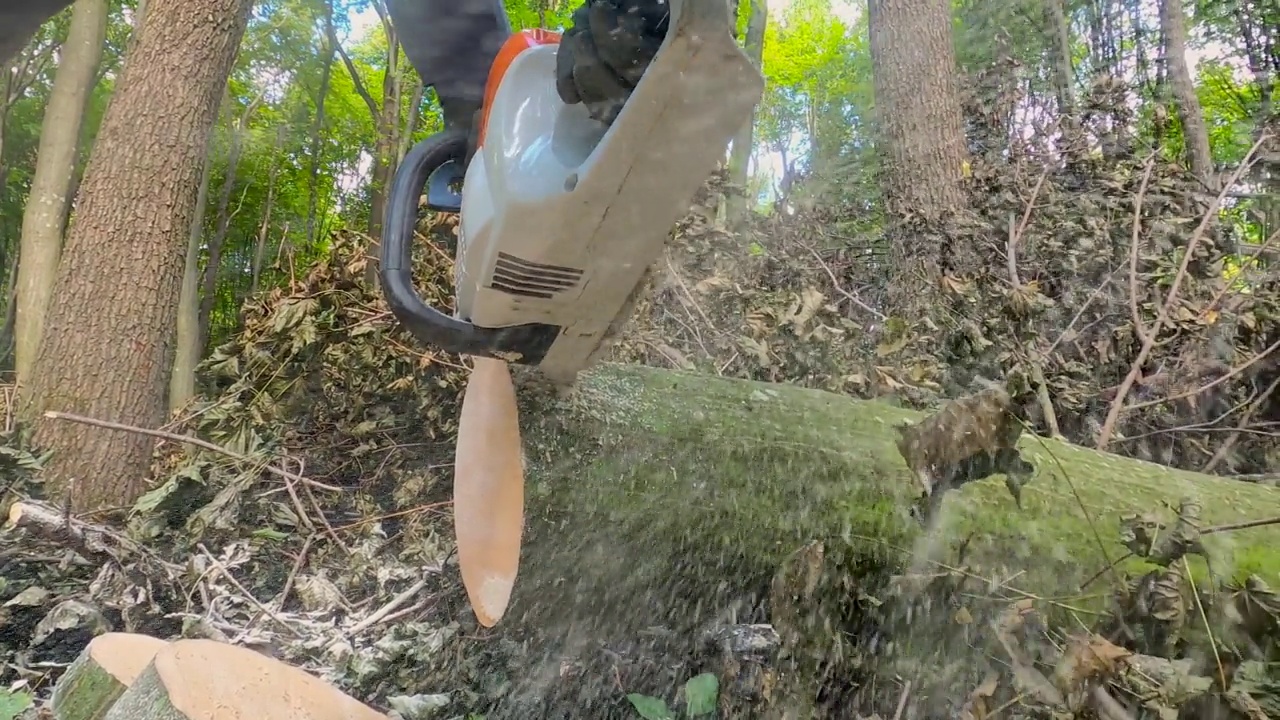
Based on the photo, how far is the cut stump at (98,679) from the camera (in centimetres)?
95

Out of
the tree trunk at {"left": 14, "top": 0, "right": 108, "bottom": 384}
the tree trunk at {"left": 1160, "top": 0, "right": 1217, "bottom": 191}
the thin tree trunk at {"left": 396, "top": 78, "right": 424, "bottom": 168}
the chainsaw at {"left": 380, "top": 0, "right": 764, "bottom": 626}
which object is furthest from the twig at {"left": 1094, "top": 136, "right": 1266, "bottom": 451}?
the tree trunk at {"left": 14, "top": 0, "right": 108, "bottom": 384}

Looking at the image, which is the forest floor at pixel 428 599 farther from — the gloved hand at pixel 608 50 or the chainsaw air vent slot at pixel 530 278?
the gloved hand at pixel 608 50

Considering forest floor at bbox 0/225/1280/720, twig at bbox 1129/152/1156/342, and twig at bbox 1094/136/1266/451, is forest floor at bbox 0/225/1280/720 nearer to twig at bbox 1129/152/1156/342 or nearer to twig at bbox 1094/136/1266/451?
twig at bbox 1094/136/1266/451

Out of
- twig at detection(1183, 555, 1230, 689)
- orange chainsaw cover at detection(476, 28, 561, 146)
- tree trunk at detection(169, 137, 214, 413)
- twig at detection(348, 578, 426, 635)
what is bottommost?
twig at detection(348, 578, 426, 635)

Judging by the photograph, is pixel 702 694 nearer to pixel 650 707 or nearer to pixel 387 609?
pixel 650 707

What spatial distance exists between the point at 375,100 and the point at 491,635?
3.59 m

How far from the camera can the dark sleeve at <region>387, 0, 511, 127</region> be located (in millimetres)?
899

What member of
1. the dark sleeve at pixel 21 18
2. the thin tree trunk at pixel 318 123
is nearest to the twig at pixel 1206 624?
the dark sleeve at pixel 21 18

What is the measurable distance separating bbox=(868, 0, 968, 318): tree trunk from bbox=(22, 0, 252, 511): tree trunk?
2.15 meters

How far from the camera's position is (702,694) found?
1137mm

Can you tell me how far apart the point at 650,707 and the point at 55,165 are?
12.3ft

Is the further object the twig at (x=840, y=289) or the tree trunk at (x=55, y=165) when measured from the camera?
the tree trunk at (x=55, y=165)

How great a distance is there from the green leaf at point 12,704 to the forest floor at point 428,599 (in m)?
0.17

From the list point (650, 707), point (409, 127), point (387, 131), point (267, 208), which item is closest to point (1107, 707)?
point (650, 707)
